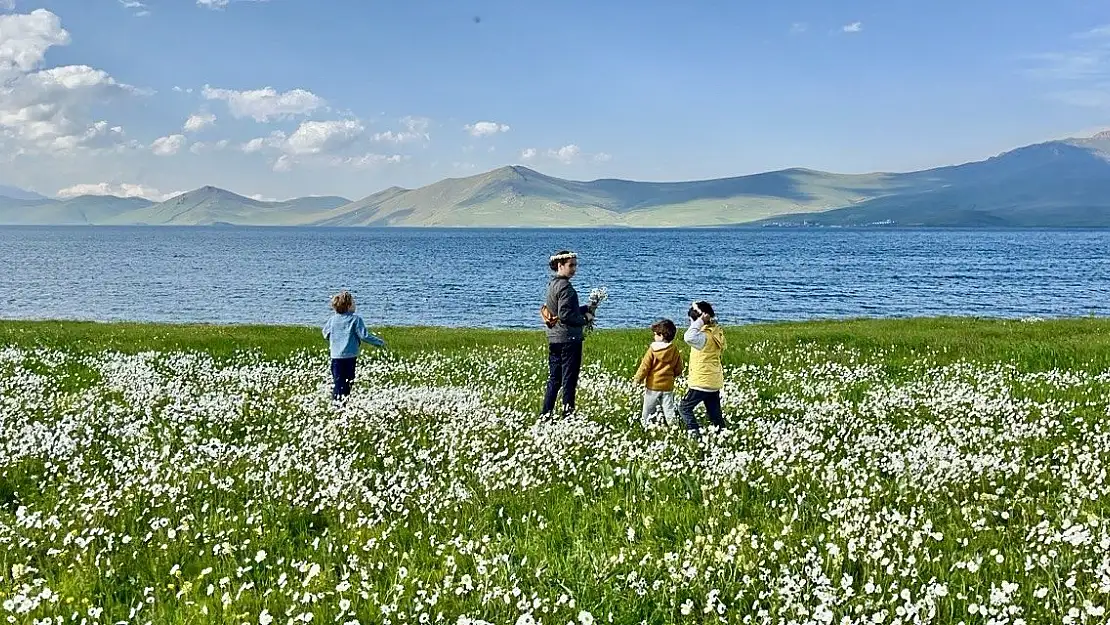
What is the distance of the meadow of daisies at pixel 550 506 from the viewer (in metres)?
6.32

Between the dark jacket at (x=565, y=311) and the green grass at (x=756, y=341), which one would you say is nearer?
the dark jacket at (x=565, y=311)

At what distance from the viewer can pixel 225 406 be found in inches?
553

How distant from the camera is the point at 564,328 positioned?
530 inches

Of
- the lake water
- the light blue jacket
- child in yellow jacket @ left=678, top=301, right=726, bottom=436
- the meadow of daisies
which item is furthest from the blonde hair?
the lake water

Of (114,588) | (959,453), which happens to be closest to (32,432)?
(114,588)

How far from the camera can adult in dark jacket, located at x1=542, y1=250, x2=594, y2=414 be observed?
42.7 feet

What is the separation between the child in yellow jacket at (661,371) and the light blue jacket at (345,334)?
5.43 m

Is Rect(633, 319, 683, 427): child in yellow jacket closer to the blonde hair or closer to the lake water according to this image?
the blonde hair

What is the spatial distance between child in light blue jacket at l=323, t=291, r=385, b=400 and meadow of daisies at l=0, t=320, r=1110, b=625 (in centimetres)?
68

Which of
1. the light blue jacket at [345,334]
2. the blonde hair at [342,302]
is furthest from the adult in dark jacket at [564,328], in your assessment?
the blonde hair at [342,302]

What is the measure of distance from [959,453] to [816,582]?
5.13 m

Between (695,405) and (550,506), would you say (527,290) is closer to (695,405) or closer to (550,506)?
(695,405)

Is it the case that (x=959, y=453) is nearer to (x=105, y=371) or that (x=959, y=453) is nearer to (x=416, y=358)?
(x=416, y=358)

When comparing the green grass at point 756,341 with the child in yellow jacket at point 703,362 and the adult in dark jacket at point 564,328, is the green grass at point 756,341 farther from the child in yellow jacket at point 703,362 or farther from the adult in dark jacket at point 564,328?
the child in yellow jacket at point 703,362
